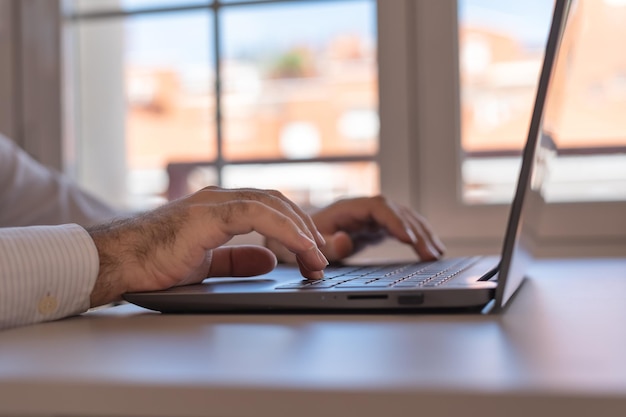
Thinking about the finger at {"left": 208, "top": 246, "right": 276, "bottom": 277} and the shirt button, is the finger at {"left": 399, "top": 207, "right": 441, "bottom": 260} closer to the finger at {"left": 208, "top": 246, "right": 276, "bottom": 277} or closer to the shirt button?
the finger at {"left": 208, "top": 246, "right": 276, "bottom": 277}

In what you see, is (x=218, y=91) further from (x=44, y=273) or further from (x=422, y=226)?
(x=44, y=273)

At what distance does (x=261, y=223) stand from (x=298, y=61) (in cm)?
137

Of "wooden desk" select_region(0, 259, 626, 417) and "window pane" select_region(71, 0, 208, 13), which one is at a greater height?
"window pane" select_region(71, 0, 208, 13)

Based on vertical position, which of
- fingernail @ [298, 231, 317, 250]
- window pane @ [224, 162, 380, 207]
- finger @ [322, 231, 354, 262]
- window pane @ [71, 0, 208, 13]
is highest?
window pane @ [71, 0, 208, 13]

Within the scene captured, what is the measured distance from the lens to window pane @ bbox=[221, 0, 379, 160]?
1782mm

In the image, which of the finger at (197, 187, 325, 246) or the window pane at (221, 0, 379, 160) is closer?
the finger at (197, 187, 325, 246)

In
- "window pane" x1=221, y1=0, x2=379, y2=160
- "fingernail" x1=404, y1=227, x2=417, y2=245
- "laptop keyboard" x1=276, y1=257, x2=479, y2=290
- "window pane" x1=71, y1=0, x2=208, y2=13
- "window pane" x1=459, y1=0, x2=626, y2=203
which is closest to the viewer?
"laptop keyboard" x1=276, y1=257, x2=479, y2=290

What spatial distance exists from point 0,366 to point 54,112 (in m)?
1.51

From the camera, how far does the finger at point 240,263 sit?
0.88 meters

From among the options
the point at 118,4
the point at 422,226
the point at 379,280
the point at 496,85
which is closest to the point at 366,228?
the point at 422,226

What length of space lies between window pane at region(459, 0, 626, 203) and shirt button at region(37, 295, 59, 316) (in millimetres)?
1145

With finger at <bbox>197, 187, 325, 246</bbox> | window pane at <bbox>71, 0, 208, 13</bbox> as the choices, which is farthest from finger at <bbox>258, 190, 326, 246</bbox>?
window pane at <bbox>71, 0, 208, 13</bbox>

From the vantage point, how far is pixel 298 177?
6.07ft

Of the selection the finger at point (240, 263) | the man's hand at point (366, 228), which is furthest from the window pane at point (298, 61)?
the finger at point (240, 263)
